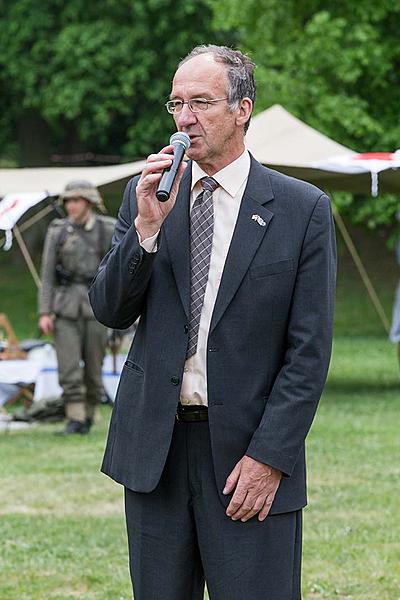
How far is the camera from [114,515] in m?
7.54

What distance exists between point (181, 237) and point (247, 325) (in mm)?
299

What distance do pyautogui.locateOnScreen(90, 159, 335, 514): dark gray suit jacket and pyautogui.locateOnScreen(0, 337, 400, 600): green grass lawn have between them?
2.59 metres

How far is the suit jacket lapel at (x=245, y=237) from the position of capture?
3359 millimetres

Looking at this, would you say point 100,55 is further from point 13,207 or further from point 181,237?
point 181,237

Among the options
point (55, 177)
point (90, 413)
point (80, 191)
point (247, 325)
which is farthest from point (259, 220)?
point (55, 177)

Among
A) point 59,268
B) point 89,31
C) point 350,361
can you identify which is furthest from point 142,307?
point 89,31

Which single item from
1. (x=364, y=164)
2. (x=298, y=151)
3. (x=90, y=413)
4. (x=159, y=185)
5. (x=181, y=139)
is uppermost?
(x=298, y=151)

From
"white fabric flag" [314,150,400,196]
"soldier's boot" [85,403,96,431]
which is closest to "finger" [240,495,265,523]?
"soldier's boot" [85,403,96,431]

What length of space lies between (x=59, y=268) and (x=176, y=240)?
23.9 feet

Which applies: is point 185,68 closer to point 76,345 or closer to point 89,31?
point 76,345

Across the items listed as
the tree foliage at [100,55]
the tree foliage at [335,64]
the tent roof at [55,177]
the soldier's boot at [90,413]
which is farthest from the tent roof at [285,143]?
the tree foliage at [100,55]

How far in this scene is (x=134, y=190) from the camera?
3.50m

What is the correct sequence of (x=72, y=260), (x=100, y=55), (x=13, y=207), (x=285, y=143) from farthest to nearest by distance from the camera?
(x=100, y=55), (x=285, y=143), (x=13, y=207), (x=72, y=260)

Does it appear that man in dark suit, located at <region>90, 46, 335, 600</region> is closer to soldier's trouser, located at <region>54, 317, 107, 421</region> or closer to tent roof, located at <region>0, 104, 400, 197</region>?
soldier's trouser, located at <region>54, 317, 107, 421</region>
